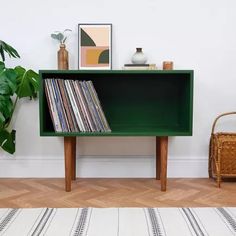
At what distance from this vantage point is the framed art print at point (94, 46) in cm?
226

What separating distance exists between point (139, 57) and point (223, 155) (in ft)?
2.85

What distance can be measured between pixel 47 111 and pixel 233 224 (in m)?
1.29

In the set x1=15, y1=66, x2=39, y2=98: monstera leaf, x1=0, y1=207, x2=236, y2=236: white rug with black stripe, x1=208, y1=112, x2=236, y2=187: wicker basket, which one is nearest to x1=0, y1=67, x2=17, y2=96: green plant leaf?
x1=15, y1=66, x2=39, y2=98: monstera leaf

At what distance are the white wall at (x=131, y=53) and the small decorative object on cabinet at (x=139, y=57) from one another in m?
0.14

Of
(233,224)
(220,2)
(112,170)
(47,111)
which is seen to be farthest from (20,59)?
(233,224)

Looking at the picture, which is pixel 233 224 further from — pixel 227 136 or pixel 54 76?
pixel 54 76

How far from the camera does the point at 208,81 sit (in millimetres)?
2326

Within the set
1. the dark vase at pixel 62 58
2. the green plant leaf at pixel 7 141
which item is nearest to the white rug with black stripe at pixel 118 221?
the green plant leaf at pixel 7 141

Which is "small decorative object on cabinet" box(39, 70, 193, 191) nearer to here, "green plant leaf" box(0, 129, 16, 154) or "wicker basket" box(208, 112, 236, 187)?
"wicker basket" box(208, 112, 236, 187)

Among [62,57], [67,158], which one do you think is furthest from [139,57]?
[67,158]

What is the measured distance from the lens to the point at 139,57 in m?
2.16

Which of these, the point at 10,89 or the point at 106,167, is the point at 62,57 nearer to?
the point at 10,89

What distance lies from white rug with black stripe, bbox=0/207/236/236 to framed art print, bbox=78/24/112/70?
1.06 meters

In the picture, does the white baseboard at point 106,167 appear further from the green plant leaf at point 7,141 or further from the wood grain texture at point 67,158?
the wood grain texture at point 67,158
